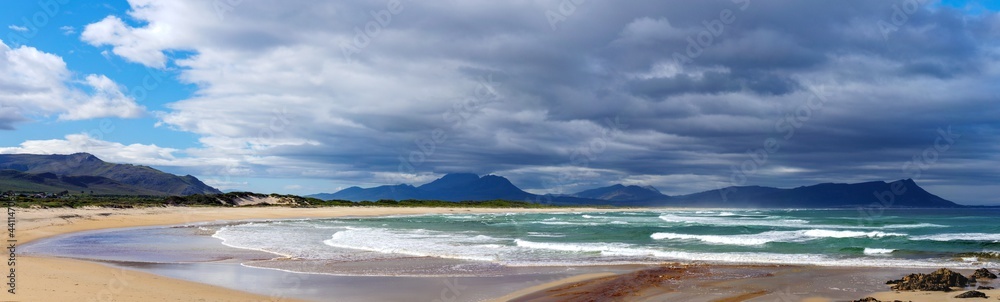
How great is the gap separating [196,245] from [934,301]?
24237mm

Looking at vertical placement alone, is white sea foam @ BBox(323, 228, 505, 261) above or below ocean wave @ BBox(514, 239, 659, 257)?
above

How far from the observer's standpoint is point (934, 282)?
1241 centimetres

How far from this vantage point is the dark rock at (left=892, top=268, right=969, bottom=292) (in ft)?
40.2

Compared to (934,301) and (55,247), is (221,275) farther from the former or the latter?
(934,301)

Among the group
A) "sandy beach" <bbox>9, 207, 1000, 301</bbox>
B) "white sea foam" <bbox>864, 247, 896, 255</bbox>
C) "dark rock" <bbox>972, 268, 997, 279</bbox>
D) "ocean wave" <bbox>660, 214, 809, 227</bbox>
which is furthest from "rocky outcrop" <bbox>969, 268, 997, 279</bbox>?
"ocean wave" <bbox>660, 214, 809, 227</bbox>

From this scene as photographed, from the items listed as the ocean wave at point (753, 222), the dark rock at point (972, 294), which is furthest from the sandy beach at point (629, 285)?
the ocean wave at point (753, 222)

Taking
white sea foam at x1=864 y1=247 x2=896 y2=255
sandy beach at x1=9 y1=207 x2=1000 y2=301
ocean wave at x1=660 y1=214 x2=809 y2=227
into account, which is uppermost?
→ sandy beach at x1=9 y1=207 x2=1000 y2=301

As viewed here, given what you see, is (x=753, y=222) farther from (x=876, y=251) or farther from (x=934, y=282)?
(x=934, y=282)

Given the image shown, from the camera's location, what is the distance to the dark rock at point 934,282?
12.3m

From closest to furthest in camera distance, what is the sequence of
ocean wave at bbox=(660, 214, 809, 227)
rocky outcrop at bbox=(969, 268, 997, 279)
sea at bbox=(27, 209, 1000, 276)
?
rocky outcrop at bbox=(969, 268, 997, 279) → sea at bbox=(27, 209, 1000, 276) → ocean wave at bbox=(660, 214, 809, 227)

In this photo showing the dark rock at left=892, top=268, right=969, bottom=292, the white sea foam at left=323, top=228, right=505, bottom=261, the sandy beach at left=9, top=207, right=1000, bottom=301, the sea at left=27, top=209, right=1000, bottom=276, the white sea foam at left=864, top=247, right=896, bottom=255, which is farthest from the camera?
the white sea foam at left=864, top=247, right=896, bottom=255

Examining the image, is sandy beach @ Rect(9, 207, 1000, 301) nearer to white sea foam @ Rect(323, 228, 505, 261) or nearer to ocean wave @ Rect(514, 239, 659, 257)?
ocean wave @ Rect(514, 239, 659, 257)

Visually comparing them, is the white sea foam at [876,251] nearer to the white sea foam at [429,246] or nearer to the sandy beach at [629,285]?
the sandy beach at [629,285]


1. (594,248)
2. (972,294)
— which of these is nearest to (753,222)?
(594,248)
